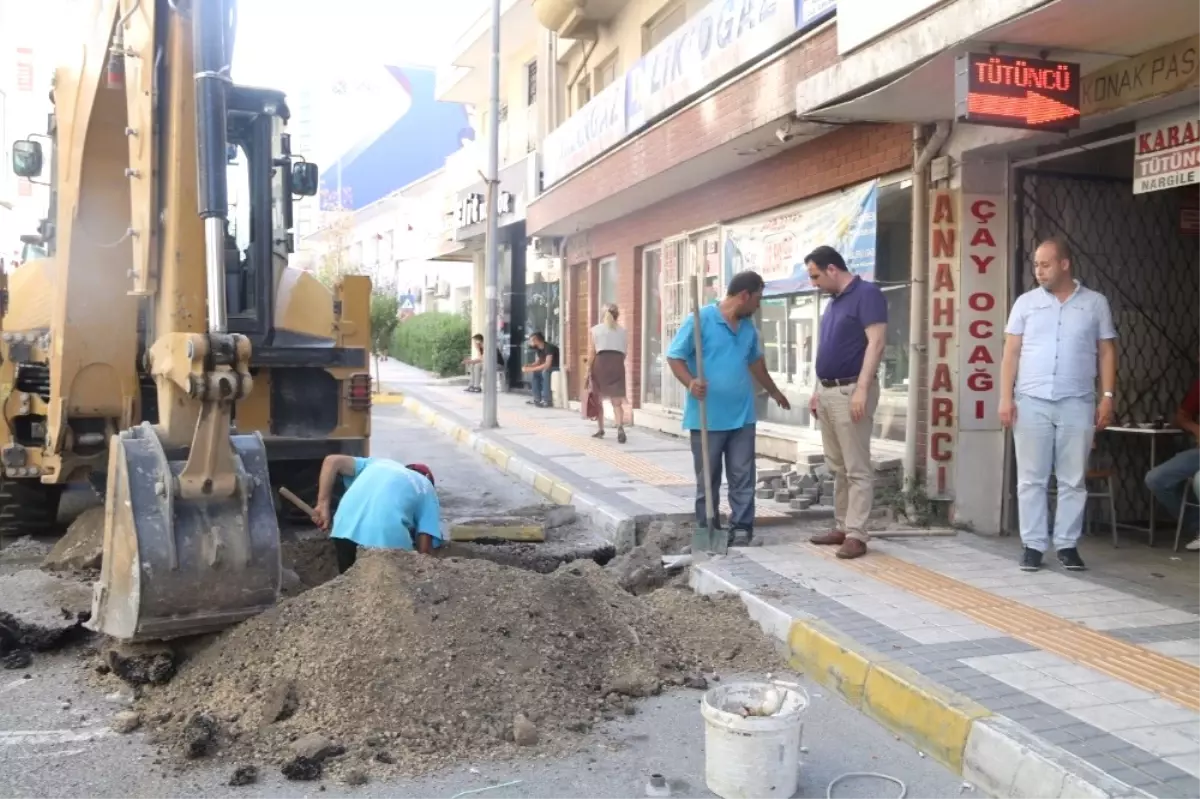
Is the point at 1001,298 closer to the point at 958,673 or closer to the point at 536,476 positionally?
the point at 958,673

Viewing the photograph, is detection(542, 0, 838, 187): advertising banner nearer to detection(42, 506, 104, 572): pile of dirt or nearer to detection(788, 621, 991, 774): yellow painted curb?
detection(788, 621, 991, 774): yellow painted curb

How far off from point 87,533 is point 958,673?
5.29 m

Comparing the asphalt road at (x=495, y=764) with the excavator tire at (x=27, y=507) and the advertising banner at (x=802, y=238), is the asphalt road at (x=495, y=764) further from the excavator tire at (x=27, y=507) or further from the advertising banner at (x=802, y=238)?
the advertising banner at (x=802, y=238)

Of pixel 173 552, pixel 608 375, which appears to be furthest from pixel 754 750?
pixel 608 375

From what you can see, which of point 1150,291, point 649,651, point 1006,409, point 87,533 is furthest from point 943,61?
point 87,533

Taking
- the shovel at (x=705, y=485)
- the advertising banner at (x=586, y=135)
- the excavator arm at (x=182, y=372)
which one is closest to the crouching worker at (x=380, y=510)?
the excavator arm at (x=182, y=372)

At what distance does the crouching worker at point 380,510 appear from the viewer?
5.64 m

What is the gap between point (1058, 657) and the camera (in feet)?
14.8

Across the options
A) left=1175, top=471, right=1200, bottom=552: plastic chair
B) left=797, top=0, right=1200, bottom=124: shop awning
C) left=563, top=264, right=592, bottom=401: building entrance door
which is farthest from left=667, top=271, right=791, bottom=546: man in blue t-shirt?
left=563, top=264, right=592, bottom=401: building entrance door

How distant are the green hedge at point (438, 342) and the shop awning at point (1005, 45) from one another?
23832 mm

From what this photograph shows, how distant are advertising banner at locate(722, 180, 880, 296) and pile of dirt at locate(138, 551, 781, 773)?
4.58 meters

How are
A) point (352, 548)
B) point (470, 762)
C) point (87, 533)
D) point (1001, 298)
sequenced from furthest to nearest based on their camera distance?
1. point (1001, 298)
2. point (87, 533)
3. point (352, 548)
4. point (470, 762)

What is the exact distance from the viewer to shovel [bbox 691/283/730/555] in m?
6.71

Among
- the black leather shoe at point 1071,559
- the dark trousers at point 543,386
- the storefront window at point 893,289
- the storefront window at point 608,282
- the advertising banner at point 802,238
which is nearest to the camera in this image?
the black leather shoe at point 1071,559
